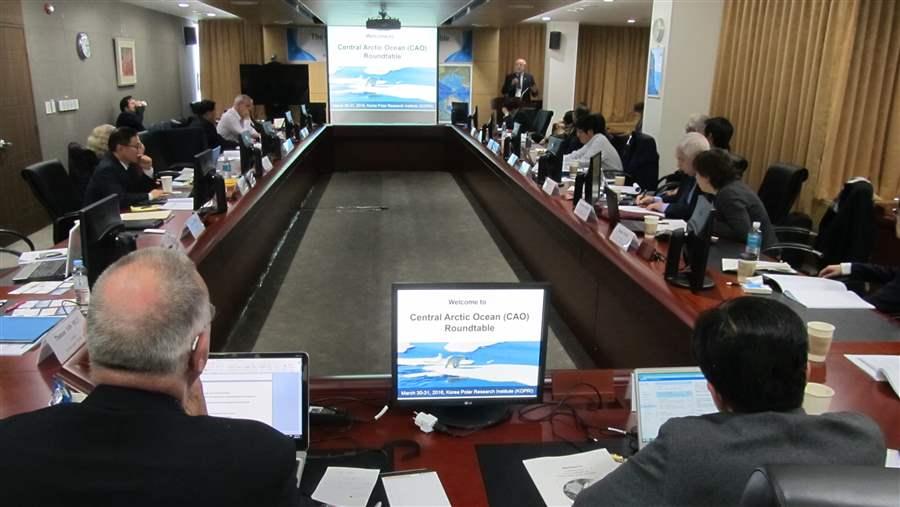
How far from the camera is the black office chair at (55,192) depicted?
3.65m

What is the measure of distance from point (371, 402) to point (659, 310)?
49.5 inches

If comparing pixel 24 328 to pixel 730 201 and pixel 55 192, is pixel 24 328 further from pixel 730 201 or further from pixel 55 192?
pixel 730 201

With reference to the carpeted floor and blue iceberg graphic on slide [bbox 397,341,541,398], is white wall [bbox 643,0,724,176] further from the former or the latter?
blue iceberg graphic on slide [bbox 397,341,541,398]

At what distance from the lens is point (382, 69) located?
11773 millimetres

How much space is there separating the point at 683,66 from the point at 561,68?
6.37 m

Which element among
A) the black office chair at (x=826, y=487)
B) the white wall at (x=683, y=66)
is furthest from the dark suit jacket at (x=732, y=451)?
the white wall at (x=683, y=66)

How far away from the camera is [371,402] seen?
175 cm

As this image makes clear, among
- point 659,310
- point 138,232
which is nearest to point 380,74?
point 138,232

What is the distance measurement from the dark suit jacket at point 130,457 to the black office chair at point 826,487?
62cm

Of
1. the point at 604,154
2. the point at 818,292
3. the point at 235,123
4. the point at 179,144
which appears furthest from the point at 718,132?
the point at 235,123

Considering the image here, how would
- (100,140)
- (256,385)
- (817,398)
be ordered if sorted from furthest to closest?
1. (100,140)
2. (817,398)
3. (256,385)

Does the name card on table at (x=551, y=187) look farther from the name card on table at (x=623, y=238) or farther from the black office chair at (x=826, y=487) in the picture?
the black office chair at (x=826, y=487)

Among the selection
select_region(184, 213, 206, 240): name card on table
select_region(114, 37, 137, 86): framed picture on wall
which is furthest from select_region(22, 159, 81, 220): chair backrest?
select_region(114, 37, 137, 86): framed picture on wall

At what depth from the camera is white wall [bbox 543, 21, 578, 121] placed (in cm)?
1220
